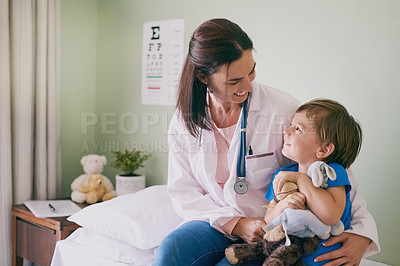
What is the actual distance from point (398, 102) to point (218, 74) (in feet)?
2.54

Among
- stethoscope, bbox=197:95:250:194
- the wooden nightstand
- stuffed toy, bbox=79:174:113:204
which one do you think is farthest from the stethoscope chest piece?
stuffed toy, bbox=79:174:113:204

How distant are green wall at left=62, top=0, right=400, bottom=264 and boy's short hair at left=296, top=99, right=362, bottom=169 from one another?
429 mm

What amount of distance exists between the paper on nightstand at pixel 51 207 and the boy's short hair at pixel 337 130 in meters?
1.41

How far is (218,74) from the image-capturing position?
5.01 ft

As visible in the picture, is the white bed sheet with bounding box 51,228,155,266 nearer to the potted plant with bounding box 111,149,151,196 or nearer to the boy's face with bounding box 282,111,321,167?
the potted plant with bounding box 111,149,151,196

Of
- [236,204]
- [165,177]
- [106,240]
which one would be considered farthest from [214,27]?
[165,177]

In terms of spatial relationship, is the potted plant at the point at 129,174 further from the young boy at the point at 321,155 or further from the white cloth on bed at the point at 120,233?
the young boy at the point at 321,155

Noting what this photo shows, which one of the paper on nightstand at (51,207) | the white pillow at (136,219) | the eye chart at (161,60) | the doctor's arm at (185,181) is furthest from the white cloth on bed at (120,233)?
the eye chart at (161,60)

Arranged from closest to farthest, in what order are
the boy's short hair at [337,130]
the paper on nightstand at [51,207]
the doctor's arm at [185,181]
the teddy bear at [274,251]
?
the teddy bear at [274,251]
the boy's short hair at [337,130]
the doctor's arm at [185,181]
the paper on nightstand at [51,207]

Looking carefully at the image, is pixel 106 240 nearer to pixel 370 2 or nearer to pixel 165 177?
pixel 165 177

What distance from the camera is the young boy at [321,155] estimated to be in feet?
4.58

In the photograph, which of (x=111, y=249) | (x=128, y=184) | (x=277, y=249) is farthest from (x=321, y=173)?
(x=128, y=184)

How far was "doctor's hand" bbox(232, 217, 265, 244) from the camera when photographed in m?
1.55

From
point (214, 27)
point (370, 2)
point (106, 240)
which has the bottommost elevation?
point (106, 240)
